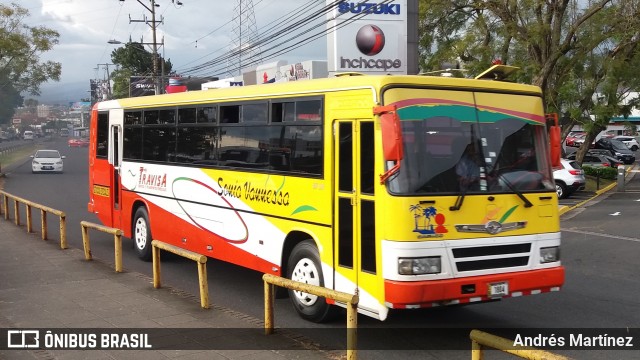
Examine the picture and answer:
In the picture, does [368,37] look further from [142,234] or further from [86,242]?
[86,242]

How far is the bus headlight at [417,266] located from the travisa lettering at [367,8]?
1917 cm

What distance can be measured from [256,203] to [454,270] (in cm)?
351

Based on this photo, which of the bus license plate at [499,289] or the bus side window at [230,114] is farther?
the bus side window at [230,114]

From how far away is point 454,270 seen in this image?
706 cm

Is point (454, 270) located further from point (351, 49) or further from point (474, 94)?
point (351, 49)

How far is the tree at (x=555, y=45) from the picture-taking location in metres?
28.6

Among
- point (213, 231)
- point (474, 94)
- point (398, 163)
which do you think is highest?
point (474, 94)

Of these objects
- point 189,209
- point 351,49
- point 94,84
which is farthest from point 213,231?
point 94,84

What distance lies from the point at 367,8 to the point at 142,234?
14.8 meters

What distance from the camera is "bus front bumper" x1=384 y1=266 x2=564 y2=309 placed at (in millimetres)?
6871

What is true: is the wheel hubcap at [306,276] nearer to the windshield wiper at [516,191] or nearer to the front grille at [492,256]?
the front grille at [492,256]

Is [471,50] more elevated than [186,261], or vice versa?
[471,50]

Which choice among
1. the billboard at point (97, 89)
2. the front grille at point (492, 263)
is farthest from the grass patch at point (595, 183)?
the billboard at point (97, 89)

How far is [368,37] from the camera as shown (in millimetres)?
25656
